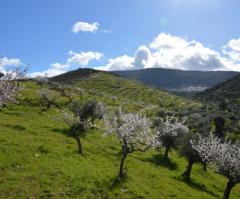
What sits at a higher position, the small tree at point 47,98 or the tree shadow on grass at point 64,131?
the small tree at point 47,98

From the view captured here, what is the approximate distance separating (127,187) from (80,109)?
38581 millimetres

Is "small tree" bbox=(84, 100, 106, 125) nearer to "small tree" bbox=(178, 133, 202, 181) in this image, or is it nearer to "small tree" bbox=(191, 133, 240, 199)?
"small tree" bbox=(178, 133, 202, 181)

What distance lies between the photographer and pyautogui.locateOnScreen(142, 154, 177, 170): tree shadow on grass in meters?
60.3

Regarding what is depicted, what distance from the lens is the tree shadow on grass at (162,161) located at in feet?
198

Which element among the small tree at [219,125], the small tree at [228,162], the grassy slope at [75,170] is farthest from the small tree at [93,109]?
the small tree at [219,125]

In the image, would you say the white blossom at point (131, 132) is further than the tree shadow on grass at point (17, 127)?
No

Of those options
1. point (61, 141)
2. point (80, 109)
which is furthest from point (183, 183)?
point (80, 109)

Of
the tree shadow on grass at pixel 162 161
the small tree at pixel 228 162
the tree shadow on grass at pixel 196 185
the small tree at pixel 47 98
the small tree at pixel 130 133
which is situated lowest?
the tree shadow on grass at pixel 196 185

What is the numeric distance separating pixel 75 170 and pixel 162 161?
23303 mm

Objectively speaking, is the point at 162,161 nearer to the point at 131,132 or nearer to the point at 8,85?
the point at 131,132

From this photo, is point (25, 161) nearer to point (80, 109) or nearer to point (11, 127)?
point (11, 127)

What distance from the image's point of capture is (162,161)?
6272 cm

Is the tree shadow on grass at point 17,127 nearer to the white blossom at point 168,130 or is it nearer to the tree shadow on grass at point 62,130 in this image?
the tree shadow on grass at point 62,130

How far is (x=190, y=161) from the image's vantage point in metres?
59.2
